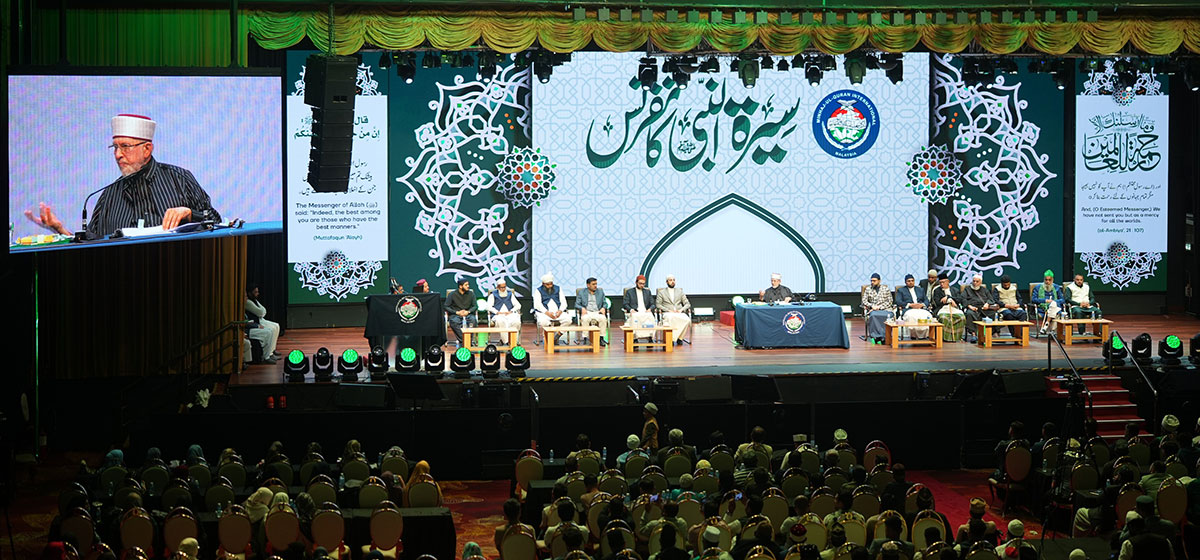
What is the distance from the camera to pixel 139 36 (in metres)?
13.9

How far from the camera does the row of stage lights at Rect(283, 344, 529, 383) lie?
529 inches

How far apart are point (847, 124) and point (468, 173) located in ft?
18.2

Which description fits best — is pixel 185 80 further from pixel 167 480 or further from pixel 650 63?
pixel 650 63

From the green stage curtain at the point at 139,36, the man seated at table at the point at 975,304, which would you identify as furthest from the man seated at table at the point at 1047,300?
the green stage curtain at the point at 139,36

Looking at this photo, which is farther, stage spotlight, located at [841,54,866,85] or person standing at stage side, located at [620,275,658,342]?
person standing at stage side, located at [620,275,658,342]

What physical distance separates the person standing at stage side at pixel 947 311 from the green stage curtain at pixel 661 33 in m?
3.18

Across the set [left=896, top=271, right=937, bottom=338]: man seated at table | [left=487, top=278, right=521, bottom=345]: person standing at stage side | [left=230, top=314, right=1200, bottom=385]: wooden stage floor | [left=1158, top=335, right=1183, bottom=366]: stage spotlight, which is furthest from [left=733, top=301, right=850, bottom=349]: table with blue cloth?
[left=1158, top=335, right=1183, bottom=366]: stage spotlight

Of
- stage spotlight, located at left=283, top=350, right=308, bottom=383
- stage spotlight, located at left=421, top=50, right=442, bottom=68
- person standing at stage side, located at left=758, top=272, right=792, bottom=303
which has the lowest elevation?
stage spotlight, located at left=283, top=350, right=308, bottom=383

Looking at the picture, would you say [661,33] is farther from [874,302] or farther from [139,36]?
[139,36]

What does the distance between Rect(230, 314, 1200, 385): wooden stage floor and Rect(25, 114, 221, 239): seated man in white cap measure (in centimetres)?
236

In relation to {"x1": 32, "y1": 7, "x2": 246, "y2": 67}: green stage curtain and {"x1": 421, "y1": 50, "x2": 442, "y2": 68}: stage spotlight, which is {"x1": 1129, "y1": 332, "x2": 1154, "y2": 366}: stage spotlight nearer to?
{"x1": 421, "y1": 50, "x2": 442, "y2": 68}: stage spotlight

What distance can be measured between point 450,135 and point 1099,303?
390 inches

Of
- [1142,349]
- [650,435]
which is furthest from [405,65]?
[1142,349]

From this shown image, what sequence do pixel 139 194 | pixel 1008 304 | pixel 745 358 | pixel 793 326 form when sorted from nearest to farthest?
pixel 139 194 → pixel 745 358 → pixel 793 326 → pixel 1008 304
